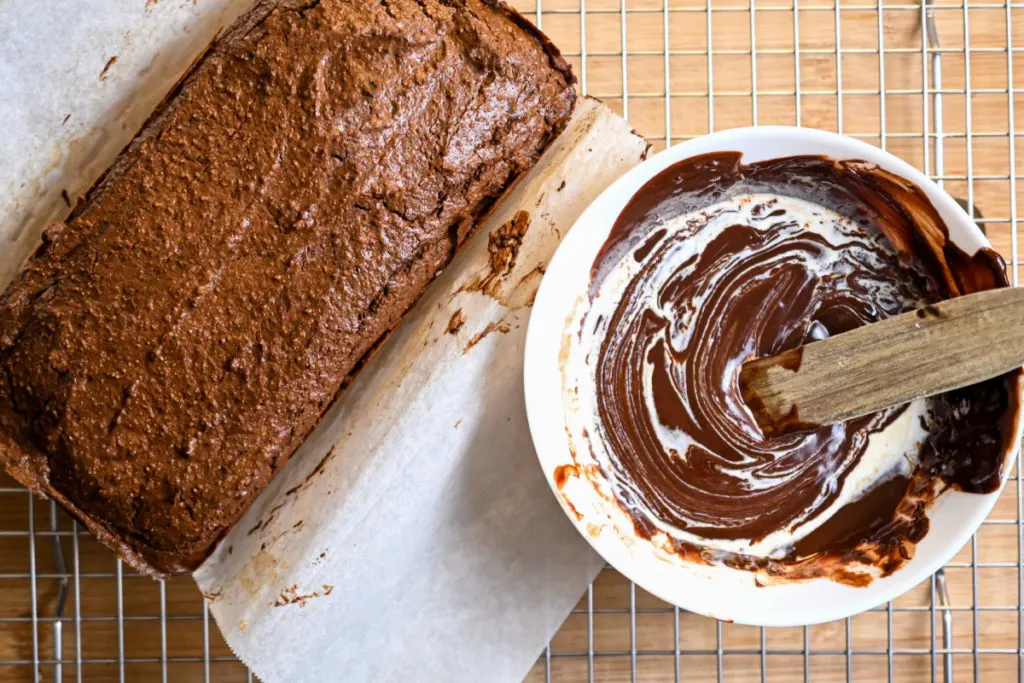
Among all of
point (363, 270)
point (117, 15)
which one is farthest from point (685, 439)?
point (117, 15)

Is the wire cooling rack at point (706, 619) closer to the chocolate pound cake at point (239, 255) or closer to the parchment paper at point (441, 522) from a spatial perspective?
the parchment paper at point (441, 522)

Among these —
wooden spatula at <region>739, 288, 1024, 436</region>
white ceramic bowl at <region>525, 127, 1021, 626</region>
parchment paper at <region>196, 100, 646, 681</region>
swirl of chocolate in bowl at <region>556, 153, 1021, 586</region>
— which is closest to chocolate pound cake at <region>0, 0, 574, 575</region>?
parchment paper at <region>196, 100, 646, 681</region>

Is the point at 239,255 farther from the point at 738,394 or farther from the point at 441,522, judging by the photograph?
the point at 738,394

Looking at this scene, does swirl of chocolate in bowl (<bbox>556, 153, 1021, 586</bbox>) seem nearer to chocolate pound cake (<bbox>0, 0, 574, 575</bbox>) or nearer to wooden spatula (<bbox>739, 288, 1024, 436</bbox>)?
wooden spatula (<bbox>739, 288, 1024, 436</bbox>)

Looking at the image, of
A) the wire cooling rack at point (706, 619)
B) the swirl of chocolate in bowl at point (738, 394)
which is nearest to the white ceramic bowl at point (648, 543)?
the swirl of chocolate in bowl at point (738, 394)

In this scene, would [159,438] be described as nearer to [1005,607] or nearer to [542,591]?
[542,591]
